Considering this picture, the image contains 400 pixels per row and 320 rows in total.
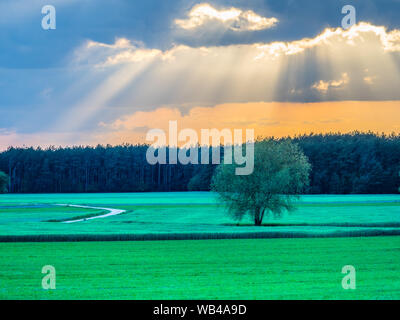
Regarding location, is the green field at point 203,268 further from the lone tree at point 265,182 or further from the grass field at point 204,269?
the lone tree at point 265,182

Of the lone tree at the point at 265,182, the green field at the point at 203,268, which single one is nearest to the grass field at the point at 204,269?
the green field at the point at 203,268

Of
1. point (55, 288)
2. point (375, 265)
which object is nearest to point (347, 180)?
point (375, 265)

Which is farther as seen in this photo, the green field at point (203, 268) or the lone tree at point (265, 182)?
the lone tree at point (265, 182)

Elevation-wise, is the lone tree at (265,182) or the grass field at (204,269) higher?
the lone tree at (265,182)

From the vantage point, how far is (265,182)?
200 ft

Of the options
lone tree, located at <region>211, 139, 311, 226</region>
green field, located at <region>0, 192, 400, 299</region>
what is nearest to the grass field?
green field, located at <region>0, 192, 400, 299</region>

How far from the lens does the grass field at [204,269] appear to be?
2062 cm

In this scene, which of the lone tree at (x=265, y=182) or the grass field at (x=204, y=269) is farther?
the lone tree at (x=265, y=182)

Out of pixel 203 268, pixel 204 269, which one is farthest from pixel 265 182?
pixel 204 269

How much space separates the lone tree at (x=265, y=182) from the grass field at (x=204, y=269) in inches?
698

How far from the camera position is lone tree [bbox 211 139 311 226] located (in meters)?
61.2

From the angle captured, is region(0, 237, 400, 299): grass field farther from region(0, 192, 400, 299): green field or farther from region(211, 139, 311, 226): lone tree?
region(211, 139, 311, 226): lone tree

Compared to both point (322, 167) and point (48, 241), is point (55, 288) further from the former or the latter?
point (322, 167)

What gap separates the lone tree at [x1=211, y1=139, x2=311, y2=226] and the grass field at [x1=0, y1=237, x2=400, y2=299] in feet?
58.2
